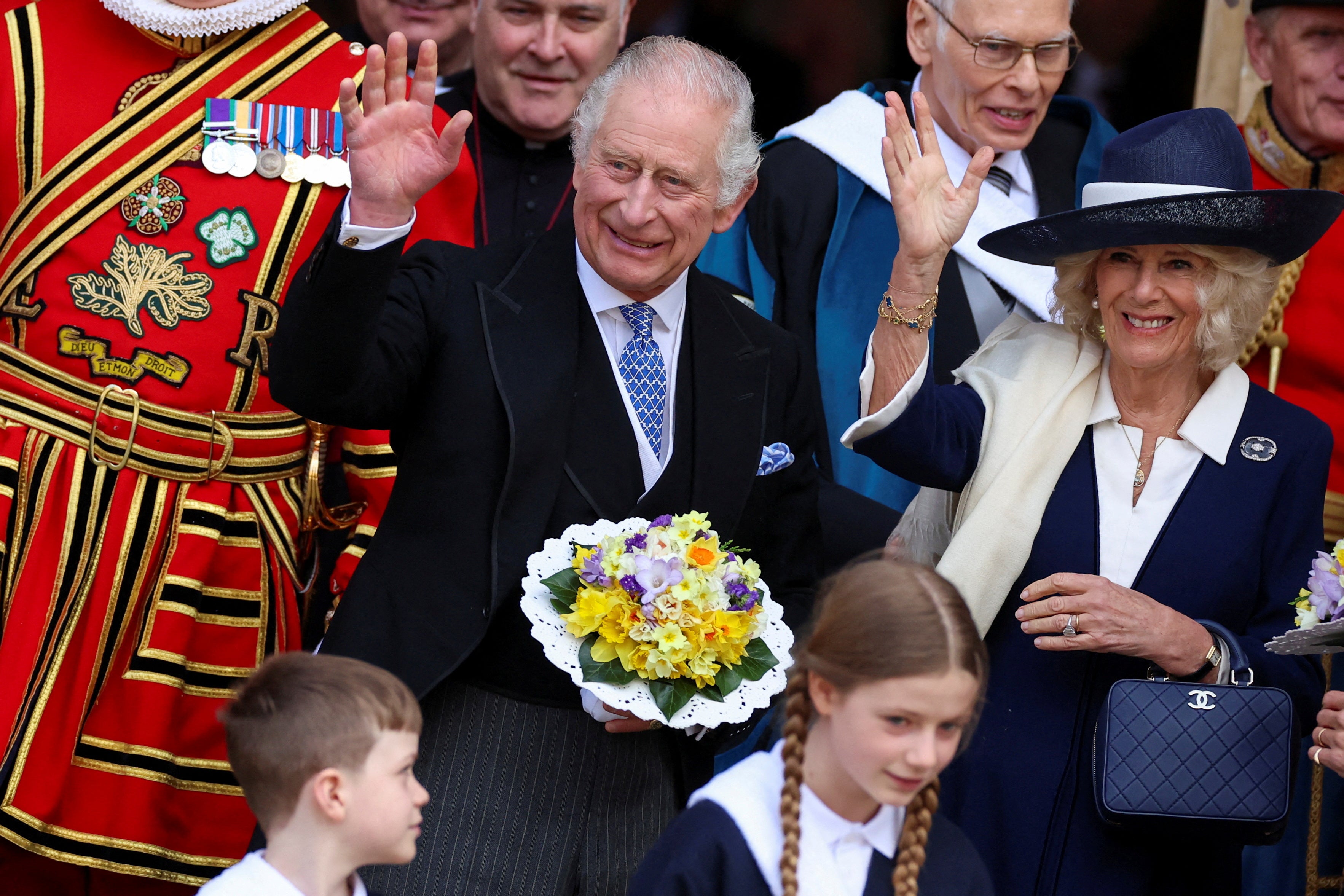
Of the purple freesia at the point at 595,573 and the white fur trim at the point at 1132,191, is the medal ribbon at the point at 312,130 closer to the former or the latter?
the purple freesia at the point at 595,573

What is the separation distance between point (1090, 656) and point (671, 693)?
2.96 feet

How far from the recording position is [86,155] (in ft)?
10.7

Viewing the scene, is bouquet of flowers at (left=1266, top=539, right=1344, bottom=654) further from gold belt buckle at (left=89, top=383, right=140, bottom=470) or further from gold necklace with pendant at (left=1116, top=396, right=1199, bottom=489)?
gold belt buckle at (left=89, top=383, right=140, bottom=470)

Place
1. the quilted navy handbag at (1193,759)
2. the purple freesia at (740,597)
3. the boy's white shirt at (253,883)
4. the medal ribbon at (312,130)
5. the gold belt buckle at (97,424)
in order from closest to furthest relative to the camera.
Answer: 1. the boy's white shirt at (253,883)
2. the purple freesia at (740,597)
3. the quilted navy handbag at (1193,759)
4. the gold belt buckle at (97,424)
5. the medal ribbon at (312,130)

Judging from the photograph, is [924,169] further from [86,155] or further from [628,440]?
[86,155]

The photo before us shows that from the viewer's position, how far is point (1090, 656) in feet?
10.4

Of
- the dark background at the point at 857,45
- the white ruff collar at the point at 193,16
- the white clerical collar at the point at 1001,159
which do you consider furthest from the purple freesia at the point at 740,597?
the dark background at the point at 857,45

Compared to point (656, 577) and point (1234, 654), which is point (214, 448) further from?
point (1234, 654)

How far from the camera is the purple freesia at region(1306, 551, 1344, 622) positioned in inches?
114

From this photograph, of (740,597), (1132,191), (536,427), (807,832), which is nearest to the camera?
(807,832)

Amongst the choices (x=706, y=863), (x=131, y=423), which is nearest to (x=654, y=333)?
(x=131, y=423)

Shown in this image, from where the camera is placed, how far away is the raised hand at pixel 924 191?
3010mm

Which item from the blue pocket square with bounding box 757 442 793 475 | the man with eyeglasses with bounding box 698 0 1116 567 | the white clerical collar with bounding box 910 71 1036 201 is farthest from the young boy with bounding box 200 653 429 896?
the white clerical collar with bounding box 910 71 1036 201

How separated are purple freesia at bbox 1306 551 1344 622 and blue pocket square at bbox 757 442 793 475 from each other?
97 centimetres
